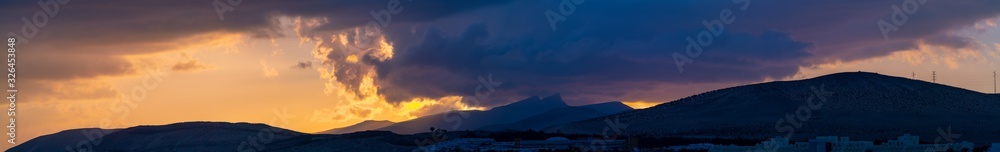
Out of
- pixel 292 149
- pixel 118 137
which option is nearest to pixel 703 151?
pixel 292 149

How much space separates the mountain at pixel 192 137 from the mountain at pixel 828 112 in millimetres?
31246

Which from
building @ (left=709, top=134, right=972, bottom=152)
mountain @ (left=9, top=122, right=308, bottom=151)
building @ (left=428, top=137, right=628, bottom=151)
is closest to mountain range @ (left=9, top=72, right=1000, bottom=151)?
mountain @ (left=9, top=122, right=308, bottom=151)

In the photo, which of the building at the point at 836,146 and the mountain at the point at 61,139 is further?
the mountain at the point at 61,139

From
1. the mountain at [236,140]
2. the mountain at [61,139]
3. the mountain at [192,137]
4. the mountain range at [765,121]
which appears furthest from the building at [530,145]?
the mountain at [61,139]

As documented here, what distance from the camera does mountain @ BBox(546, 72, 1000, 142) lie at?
112938 mm

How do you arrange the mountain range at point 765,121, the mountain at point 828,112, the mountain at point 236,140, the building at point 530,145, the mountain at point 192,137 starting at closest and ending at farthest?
the building at point 530,145, the mountain at point 236,140, the mountain at point 192,137, the mountain range at point 765,121, the mountain at point 828,112

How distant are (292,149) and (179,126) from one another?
24740mm

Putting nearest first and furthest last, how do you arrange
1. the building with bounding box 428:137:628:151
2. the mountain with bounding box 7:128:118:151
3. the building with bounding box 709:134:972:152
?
the building with bounding box 709:134:972:152, the building with bounding box 428:137:628:151, the mountain with bounding box 7:128:118:151

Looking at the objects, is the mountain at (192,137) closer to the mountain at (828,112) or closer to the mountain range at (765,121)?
the mountain range at (765,121)

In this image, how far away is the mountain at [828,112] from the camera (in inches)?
4446

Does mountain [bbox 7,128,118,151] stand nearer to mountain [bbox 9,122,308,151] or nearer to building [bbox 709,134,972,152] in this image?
mountain [bbox 9,122,308,151]

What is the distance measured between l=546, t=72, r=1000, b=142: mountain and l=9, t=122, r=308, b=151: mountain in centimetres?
3125

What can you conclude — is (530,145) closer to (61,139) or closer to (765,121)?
(765,121)

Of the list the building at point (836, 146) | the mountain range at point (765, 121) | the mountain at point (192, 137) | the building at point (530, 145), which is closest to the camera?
the building at point (836, 146)
